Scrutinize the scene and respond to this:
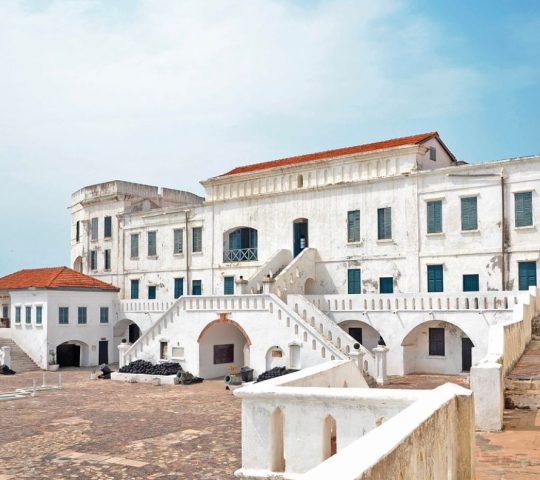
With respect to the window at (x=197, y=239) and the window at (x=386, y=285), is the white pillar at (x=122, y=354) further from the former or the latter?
the window at (x=386, y=285)

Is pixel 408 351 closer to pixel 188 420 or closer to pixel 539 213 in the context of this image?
pixel 539 213

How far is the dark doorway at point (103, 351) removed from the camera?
131ft

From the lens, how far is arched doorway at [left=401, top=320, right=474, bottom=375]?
28.2m

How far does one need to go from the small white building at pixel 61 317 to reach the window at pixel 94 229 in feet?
15.9

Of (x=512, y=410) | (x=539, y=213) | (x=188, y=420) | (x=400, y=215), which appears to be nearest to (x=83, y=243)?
(x=400, y=215)

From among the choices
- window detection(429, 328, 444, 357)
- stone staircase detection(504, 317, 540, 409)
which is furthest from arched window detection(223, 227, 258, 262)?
stone staircase detection(504, 317, 540, 409)

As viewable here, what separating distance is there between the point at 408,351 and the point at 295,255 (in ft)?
29.8

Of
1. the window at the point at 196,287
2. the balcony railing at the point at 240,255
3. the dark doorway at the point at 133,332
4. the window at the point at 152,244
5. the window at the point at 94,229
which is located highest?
the window at the point at 94,229

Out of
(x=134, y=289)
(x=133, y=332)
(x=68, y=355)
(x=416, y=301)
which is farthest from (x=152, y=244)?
(x=416, y=301)

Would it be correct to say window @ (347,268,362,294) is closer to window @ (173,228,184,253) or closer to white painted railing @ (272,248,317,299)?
white painted railing @ (272,248,317,299)

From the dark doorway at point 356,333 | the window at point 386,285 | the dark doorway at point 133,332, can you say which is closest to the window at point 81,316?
the dark doorway at point 133,332

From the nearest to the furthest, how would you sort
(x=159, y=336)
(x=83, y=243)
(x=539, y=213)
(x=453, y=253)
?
(x=539, y=213) < (x=453, y=253) < (x=159, y=336) < (x=83, y=243)

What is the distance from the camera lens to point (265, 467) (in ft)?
25.1

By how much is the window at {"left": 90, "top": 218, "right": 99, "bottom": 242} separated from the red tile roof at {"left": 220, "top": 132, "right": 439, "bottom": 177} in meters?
11.8
